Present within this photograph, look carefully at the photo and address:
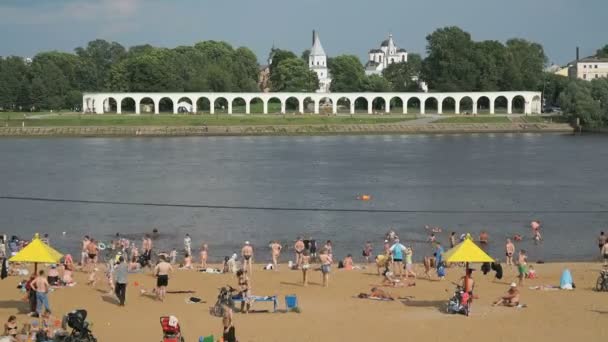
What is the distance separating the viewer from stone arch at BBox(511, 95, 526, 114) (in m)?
124

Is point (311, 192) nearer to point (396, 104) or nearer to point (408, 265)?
point (408, 265)

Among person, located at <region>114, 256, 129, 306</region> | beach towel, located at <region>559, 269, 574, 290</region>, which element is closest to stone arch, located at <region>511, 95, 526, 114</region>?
beach towel, located at <region>559, 269, 574, 290</region>

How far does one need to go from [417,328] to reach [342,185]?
3542 cm

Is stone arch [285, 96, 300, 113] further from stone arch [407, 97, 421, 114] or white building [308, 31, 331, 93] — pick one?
white building [308, 31, 331, 93]

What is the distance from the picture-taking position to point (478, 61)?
127500 millimetres

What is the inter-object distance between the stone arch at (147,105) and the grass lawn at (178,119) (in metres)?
8.48

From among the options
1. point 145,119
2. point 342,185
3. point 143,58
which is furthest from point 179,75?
point 342,185

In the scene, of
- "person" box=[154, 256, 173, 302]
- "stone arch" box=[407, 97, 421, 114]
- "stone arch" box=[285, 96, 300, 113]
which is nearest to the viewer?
"person" box=[154, 256, 173, 302]

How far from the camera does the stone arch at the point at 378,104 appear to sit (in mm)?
130275

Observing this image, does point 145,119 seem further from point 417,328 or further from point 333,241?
point 417,328

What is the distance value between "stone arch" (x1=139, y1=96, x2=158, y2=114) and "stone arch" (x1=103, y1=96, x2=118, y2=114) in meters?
3.43

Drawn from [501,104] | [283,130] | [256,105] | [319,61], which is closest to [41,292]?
[283,130]

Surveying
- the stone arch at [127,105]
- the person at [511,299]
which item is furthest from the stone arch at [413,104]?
the person at [511,299]

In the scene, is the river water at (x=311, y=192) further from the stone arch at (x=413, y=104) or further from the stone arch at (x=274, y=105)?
the stone arch at (x=413, y=104)
